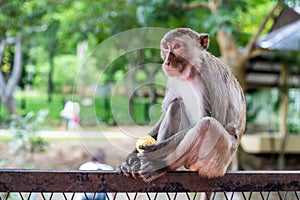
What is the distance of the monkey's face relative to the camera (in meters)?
2.10

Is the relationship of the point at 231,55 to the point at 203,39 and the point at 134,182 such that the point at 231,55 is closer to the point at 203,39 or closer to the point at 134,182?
the point at 203,39

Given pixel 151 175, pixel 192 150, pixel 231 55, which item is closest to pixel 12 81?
pixel 231 55

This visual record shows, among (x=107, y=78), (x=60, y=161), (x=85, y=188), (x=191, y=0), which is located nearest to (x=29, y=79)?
(x=107, y=78)

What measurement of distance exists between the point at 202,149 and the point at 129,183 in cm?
45

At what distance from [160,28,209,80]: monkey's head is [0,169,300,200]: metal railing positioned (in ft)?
1.70

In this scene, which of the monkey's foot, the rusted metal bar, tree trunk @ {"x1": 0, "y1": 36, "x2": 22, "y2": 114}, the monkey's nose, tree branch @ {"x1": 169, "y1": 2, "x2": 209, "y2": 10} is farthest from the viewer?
tree trunk @ {"x1": 0, "y1": 36, "x2": 22, "y2": 114}

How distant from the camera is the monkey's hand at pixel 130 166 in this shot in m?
1.79

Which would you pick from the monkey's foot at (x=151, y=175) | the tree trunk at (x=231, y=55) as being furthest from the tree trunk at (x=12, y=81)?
the monkey's foot at (x=151, y=175)

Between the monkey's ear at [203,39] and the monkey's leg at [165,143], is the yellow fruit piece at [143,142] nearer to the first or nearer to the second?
the monkey's leg at [165,143]

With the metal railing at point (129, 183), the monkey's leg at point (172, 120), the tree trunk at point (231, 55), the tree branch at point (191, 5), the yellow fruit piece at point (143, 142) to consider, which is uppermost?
the tree branch at point (191, 5)

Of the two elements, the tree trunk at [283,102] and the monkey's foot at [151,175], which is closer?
the monkey's foot at [151,175]

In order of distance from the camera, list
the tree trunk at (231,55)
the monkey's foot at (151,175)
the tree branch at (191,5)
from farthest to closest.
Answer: the tree trunk at (231,55) < the tree branch at (191,5) < the monkey's foot at (151,175)

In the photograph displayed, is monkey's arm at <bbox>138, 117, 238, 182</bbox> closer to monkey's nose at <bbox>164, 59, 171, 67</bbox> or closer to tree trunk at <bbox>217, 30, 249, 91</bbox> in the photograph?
monkey's nose at <bbox>164, 59, 171, 67</bbox>

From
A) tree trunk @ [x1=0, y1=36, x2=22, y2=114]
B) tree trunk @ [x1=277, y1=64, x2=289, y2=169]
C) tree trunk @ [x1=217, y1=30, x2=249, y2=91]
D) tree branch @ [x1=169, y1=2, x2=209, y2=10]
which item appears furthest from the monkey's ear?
tree trunk @ [x1=0, y1=36, x2=22, y2=114]
